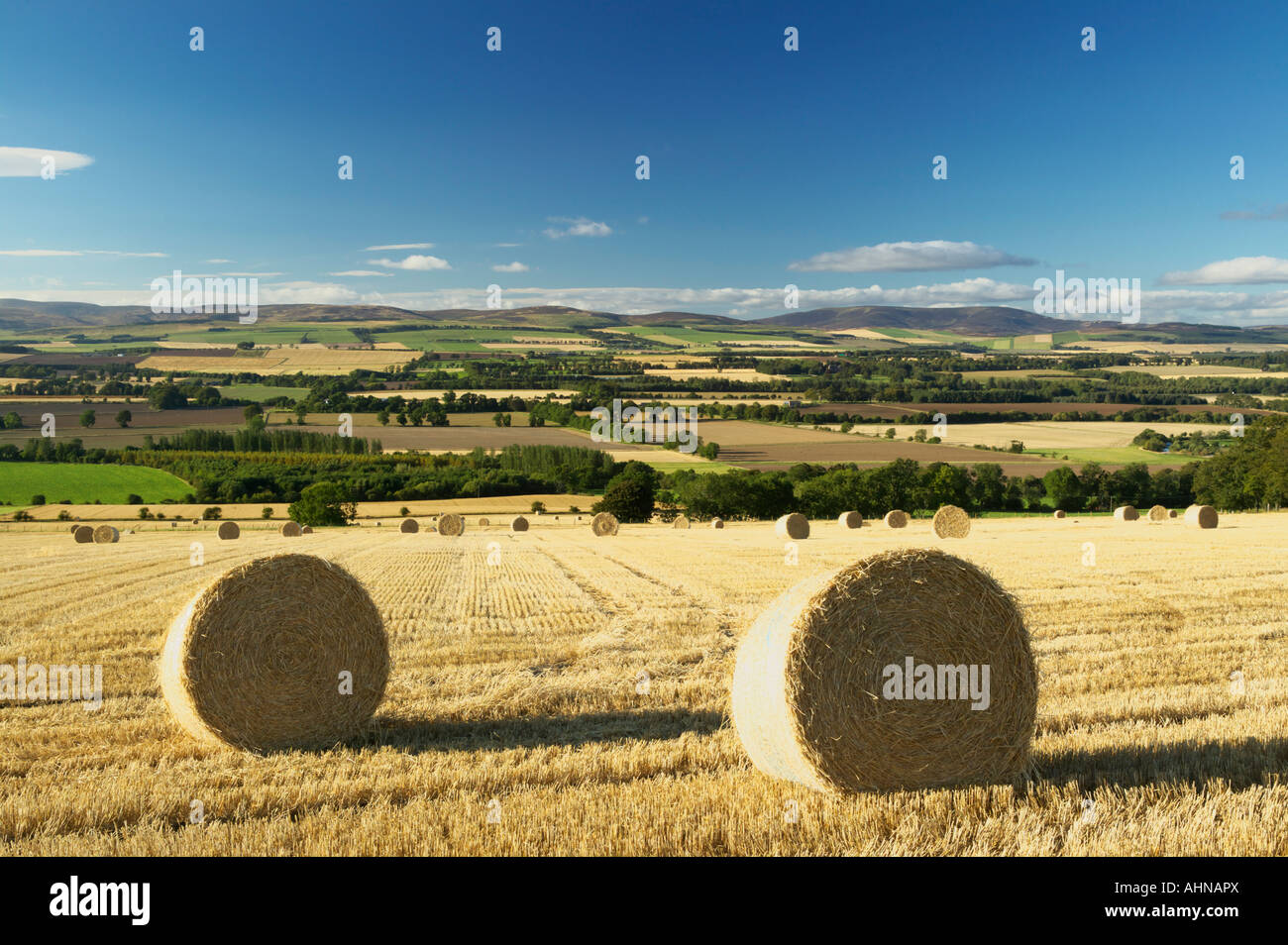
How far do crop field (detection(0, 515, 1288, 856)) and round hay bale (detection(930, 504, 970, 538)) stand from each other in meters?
16.7

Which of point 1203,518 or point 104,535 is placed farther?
point 104,535

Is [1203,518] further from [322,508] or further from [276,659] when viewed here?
[322,508]

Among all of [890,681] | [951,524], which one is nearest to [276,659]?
[890,681]

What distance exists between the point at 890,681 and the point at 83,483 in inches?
2789

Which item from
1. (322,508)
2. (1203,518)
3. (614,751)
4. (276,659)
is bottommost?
(322,508)

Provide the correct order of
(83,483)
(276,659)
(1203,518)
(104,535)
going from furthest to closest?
(83,483) → (104,535) → (1203,518) → (276,659)

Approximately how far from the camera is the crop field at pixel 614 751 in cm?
619

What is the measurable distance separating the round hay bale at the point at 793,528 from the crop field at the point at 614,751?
760 inches

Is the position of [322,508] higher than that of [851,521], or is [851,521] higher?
[851,521]

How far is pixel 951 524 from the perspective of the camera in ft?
117

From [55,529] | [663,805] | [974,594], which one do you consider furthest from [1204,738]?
[55,529]

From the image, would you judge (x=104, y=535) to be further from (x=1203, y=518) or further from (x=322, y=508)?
(x=1203, y=518)

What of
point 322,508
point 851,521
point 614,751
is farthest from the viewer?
point 322,508

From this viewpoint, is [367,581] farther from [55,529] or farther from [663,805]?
[55,529]
